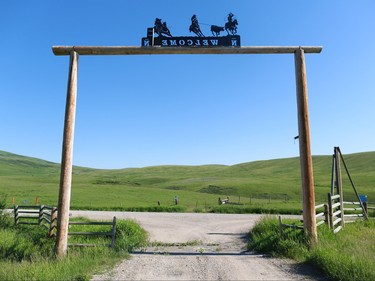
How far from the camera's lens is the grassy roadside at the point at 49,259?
7289 mm

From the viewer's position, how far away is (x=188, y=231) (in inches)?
678

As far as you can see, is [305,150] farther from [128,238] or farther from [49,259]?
[49,259]

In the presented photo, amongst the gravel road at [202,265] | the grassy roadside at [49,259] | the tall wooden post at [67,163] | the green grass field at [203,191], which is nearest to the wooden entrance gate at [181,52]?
the tall wooden post at [67,163]

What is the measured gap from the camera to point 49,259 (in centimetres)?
917

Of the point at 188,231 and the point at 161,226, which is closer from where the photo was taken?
the point at 188,231

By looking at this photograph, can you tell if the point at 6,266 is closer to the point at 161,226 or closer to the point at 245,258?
the point at 245,258

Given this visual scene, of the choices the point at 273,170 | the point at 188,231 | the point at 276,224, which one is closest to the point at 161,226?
the point at 188,231

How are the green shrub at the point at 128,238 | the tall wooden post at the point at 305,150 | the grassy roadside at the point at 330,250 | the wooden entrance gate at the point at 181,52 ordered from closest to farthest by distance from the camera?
1. the grassy roadside at the point at 330,250
2. the wooden entrance gate at the point at 181,52
3. the tall wooden post at the point at 305,150
4. the green shrub at the point at 128,238

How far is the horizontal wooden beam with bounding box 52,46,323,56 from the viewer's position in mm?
10742

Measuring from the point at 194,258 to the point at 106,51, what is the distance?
7496 millimetres

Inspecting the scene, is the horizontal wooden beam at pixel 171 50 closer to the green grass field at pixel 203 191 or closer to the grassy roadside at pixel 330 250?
the grassy roadside at pixel 330 250

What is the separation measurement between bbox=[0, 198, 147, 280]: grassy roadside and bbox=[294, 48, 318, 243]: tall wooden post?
19.8 ft

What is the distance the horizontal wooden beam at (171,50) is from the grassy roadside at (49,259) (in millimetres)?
6621

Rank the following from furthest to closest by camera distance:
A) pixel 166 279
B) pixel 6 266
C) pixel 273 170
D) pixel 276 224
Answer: pixel 273 170
pixel 276 224
pixel 6 266
pixel 166 279
